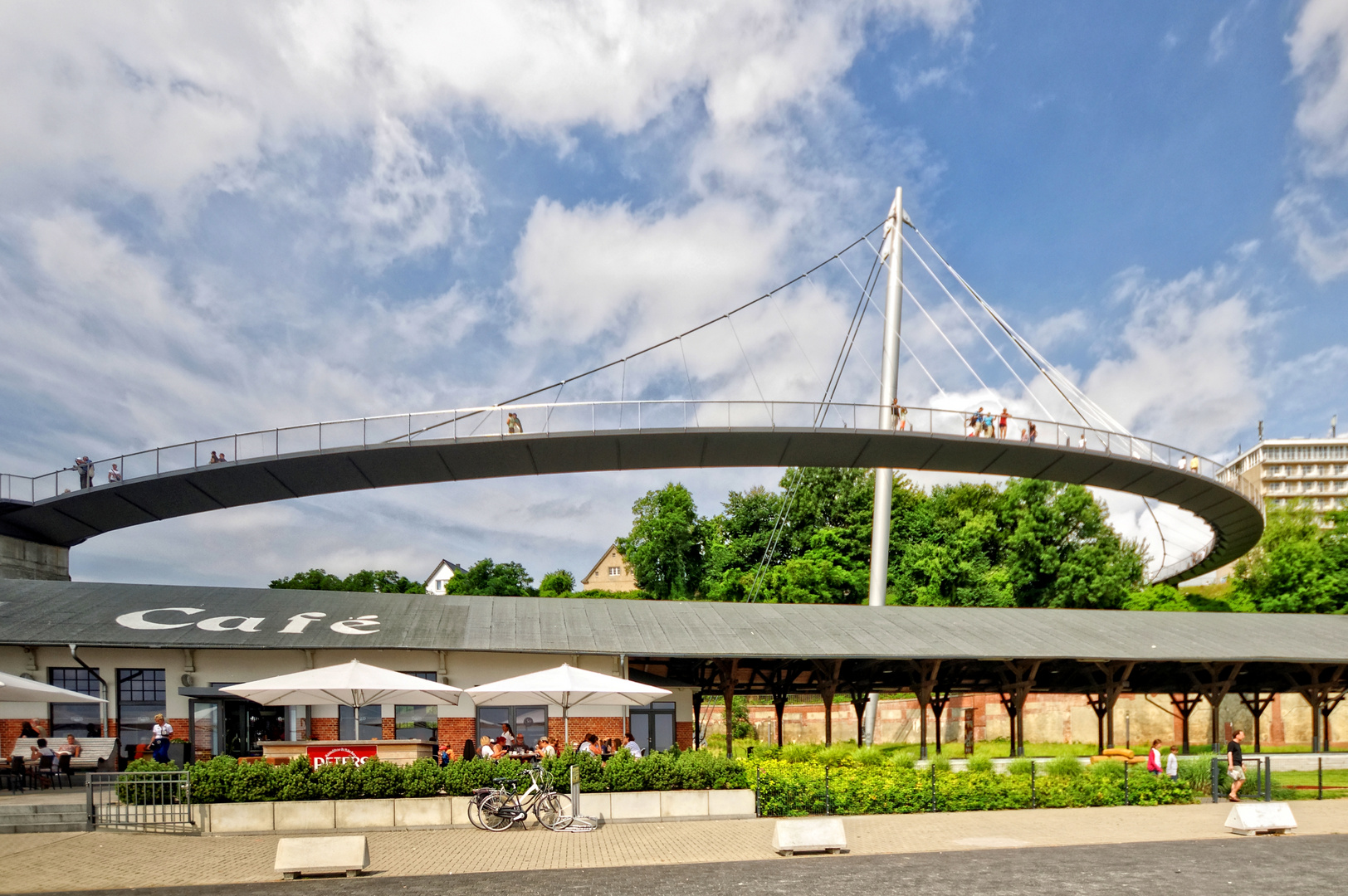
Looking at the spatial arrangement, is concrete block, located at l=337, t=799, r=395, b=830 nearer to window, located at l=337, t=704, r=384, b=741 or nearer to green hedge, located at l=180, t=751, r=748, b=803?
green hedge, located at l=180, t=751, r=748, b=803

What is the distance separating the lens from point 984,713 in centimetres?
4319

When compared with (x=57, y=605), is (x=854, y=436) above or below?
above

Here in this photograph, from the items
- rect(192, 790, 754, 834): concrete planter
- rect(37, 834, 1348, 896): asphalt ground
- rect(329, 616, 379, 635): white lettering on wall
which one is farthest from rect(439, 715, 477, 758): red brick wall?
rect(37, 834, 1348, 896): asphalt ground

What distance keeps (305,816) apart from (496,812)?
116 inches

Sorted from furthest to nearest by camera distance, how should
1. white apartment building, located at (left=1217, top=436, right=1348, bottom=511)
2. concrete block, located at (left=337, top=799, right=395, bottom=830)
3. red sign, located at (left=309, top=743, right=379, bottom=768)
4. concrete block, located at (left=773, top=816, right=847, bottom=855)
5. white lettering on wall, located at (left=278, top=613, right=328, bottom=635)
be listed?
white apartment building, located at (left=1217, top=436, right=1348, bottom=511), white lettering on wall, located at (left=278, top=613, right=328, bottom=635), red sign, located at (left=309, top=743, right=379, bottom=768), concrete block, located at (left=337, top=799, right=395, bottom=830), concrete block, located at (left=773, top=816, right=847, bottom=855)

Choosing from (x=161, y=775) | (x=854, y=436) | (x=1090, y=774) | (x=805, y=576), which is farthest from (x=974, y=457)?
(x=805, y=576)

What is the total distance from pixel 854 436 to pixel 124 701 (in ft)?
57.5

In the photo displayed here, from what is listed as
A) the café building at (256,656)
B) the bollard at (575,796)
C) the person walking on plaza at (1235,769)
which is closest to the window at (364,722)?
the café building at (256,656)

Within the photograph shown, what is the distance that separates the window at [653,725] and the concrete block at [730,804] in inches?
298

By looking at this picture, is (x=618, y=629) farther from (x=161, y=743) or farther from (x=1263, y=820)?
(x=1263, y=820)

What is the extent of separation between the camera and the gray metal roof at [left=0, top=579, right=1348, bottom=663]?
21328 millimetres

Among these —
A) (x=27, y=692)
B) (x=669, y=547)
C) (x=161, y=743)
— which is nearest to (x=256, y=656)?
(x=161, y=743)

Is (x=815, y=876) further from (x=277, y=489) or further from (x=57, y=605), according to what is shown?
(x=57, y=605)

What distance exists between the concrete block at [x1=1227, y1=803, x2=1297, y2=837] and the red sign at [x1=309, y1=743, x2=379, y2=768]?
561 inches
